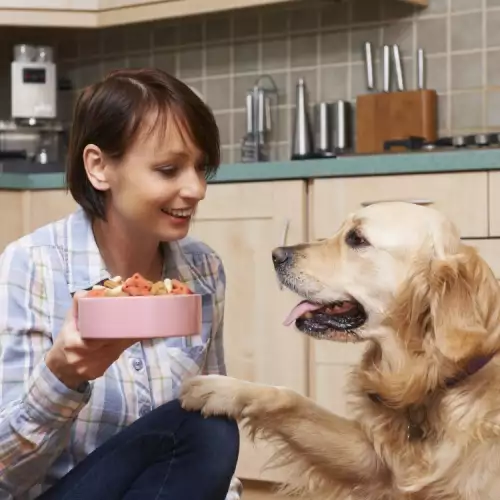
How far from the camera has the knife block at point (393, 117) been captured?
10.4 feet

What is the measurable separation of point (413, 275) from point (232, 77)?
1.97 meters

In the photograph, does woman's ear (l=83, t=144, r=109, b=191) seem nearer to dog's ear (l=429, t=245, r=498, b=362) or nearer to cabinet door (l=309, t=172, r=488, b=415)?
dog's ear (l=429, t=245, r=498, b=362)

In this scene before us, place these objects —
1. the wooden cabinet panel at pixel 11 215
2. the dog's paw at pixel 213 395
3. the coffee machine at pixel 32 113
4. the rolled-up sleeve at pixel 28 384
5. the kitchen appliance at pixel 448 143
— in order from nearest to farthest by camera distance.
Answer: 1. the rolled-up sleeve at pixel 28 384
2. the dog's paw at pixel 213 395
3. the kitchen appliance at pixel 448 143
4. the wooden cabinet panel at pixel 11 215
5. the coffee machine at pixel 32 113

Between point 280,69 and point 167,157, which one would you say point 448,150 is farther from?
point 167,157

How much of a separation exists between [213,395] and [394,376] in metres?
0.30

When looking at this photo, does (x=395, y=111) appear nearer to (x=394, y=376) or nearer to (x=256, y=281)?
(x=256, y=281)

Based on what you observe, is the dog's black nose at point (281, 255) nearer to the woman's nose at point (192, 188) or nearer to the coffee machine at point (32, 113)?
the woman's nose at point (192, 188)

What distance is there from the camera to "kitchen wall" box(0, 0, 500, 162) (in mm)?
3172

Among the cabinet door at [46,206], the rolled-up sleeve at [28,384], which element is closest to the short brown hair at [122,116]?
the rolled-up sleeve at [28,384]

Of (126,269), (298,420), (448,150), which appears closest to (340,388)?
(448,150)

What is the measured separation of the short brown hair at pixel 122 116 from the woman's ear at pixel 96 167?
0.01 m

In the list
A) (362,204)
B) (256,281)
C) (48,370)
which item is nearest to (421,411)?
(48,370)

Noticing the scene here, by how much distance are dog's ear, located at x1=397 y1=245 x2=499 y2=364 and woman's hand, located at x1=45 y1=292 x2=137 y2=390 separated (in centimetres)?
53

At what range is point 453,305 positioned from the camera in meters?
1.69
